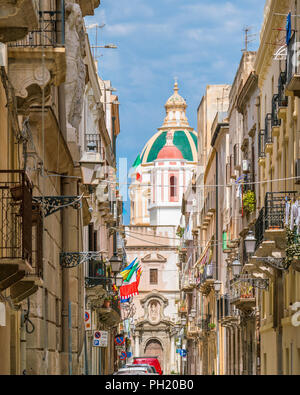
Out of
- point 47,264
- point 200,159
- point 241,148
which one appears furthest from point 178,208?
point 47,264

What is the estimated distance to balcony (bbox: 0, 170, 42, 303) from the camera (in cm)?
1269

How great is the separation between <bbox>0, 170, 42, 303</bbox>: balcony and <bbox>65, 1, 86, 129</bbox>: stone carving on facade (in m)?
3.23

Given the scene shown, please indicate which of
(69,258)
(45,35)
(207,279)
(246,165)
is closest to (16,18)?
(45,35)

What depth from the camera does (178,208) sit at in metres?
125

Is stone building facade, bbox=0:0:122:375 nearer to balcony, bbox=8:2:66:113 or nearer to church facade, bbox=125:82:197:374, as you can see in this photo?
balcony, bbox=8:2:66:113

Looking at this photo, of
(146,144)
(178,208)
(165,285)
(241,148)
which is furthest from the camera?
(146,144)

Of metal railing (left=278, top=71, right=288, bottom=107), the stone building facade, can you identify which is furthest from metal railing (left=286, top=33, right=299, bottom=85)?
metal railing (left=278, top=71, right=288, bottom=107)

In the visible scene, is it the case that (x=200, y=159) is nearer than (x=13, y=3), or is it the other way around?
(x=13, y=3)

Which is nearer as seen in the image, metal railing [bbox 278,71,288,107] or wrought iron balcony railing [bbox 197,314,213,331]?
metal railing [bbox 278,71,288,107]

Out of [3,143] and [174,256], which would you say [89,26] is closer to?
[3,143]

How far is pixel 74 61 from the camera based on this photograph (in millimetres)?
17391
